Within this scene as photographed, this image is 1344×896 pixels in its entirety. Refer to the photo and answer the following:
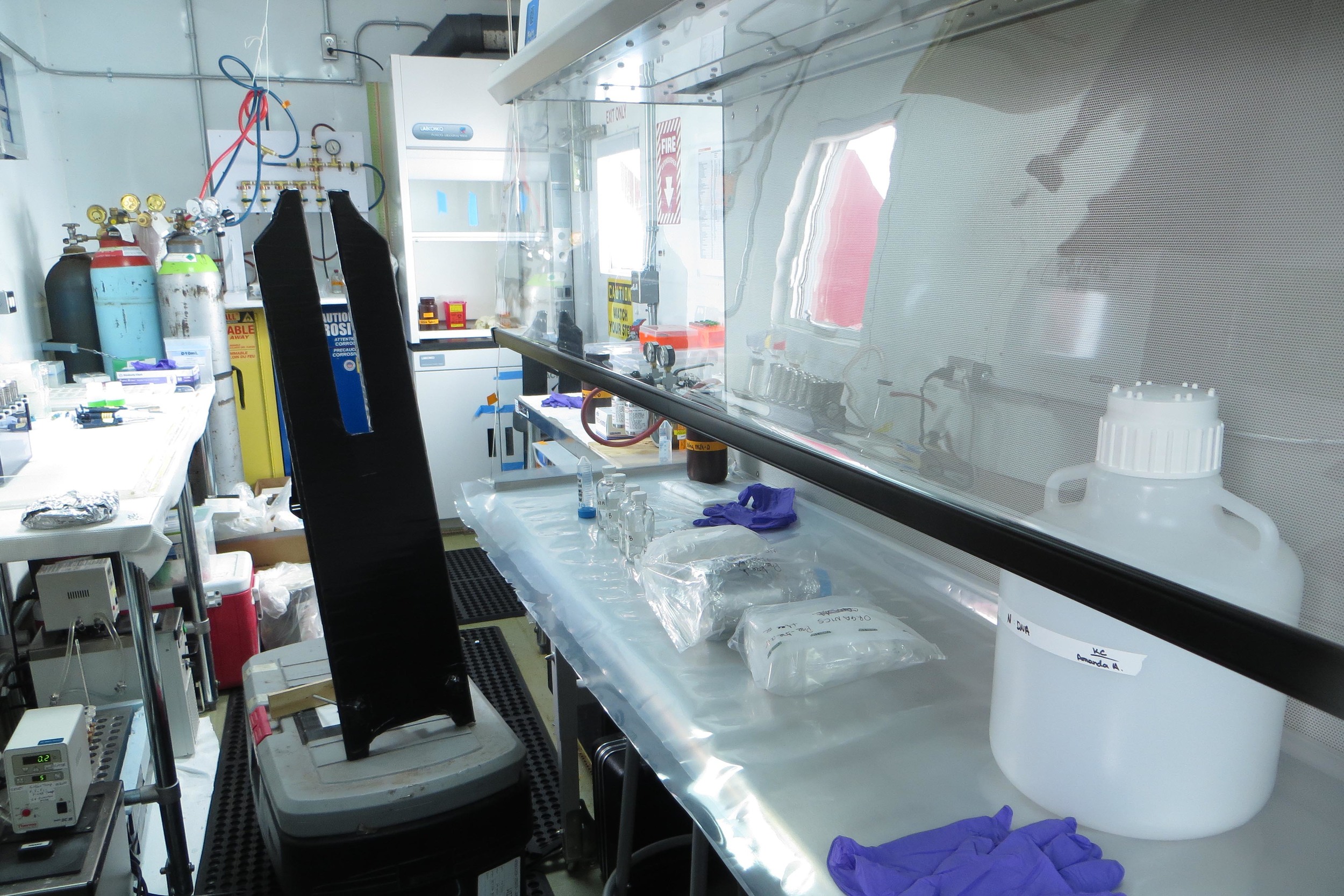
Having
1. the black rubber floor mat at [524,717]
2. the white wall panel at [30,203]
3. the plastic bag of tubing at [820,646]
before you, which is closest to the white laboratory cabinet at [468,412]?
the black rubber floor mat at [524,717]

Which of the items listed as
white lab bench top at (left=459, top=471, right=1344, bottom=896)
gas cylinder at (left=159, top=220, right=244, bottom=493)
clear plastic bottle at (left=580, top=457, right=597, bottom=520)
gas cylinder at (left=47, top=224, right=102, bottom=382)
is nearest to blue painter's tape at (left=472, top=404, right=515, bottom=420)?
gas cylinder at (left=159, top=220, right=244, bottom=493)

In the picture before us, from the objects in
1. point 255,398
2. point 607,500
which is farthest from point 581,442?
point 255,398

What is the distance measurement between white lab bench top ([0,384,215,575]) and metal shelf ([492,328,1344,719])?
49.5 inches

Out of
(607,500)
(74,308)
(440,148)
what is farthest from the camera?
(440,148)

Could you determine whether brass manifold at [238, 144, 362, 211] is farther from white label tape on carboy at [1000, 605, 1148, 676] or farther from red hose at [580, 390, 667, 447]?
white label tape on carboy at [1000, 605, 1148, 676]

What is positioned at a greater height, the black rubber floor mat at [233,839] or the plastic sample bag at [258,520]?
the plastic sample bag at [258,520]

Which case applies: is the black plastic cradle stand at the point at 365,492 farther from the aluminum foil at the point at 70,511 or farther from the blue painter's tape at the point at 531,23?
the aluminum foil at the point at 70,511

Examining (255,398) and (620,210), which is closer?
(620,210)

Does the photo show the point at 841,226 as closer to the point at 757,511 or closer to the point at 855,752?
the point at 855,752

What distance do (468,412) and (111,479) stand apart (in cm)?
245

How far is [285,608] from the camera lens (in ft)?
10.1

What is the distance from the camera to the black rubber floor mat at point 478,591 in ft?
11.4

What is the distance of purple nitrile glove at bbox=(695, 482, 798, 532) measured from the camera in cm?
163

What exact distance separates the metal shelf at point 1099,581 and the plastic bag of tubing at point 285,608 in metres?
2.53
